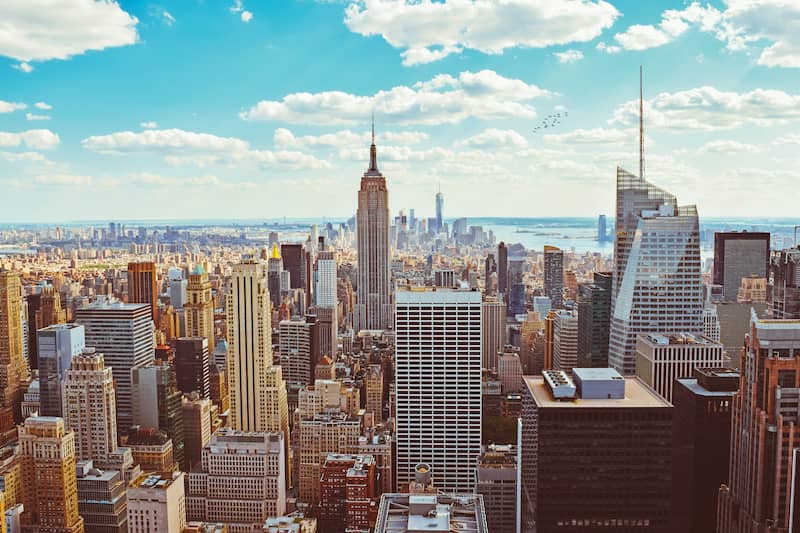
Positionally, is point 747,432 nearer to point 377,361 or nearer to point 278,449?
point 278,449

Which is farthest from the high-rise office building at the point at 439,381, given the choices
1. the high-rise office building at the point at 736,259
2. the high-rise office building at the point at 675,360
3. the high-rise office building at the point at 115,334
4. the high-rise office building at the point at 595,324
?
the high-rise office building at the point at 115,334

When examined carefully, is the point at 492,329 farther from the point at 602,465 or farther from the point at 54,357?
the point at 602,465

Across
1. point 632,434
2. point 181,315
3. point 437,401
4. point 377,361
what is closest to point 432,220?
point 377,361

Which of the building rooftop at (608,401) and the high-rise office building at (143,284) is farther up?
the high-rise office building at (143,284)

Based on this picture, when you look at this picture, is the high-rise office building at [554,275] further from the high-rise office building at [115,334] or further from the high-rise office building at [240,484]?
the high-rise office building at [115,334]

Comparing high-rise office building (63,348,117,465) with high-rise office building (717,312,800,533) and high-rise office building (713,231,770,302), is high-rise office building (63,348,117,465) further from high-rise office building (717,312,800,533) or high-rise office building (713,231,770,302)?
high-rise office building (713,231,770,302)

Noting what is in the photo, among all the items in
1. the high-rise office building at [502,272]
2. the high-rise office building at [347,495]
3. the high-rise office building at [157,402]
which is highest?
the high-rise office building at [502,272]
